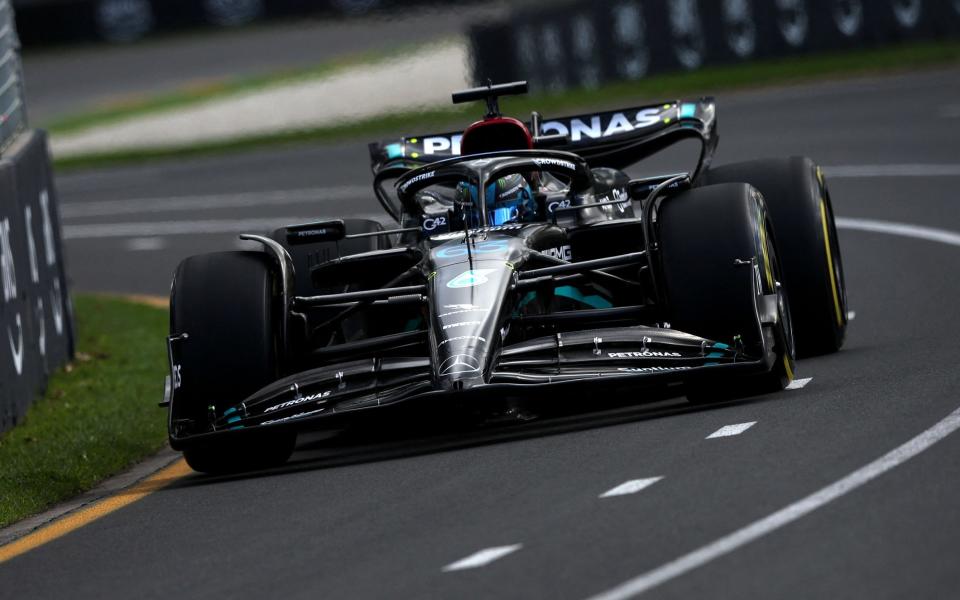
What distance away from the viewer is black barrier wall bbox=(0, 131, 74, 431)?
11812mm

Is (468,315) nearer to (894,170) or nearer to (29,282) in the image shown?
(29,282)

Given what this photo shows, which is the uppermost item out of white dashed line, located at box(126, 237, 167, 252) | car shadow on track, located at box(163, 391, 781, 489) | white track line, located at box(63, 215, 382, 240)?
car shadow on track, located at box(163, 391, 781, 489)

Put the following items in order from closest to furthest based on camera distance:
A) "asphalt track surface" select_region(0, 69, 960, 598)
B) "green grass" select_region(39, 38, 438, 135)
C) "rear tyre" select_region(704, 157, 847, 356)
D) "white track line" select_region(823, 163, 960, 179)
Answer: "asphalt track surface" select_region(0, 69, 960, 598) → "rear tyre" select_region(704, 157, 847, 356) → "white track line" select_region(823, 163, 960, 179) → "green grass" select_region(39, 38, 438, 135)

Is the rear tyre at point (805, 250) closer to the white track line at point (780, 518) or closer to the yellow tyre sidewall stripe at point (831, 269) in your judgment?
the yellow tyre sidewall stripe at point (831, 269)

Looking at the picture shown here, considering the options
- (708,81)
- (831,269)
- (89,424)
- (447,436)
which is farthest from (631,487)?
(708,81)

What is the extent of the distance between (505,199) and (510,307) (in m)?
1.43

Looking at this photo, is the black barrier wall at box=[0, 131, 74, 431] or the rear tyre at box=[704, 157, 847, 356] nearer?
the rear tyre at box=[704, 157, 847, 356]

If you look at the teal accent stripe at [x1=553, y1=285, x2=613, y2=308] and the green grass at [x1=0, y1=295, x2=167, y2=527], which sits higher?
the teal accent stripe at [x1=553, y1=285, x2=613, y2=308]

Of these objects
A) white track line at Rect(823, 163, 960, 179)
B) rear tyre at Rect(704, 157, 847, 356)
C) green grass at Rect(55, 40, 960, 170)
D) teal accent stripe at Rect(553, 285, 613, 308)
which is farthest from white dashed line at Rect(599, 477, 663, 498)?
green grass at Rect(55, 40, 960, 170)

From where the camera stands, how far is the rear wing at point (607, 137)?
12.4 m

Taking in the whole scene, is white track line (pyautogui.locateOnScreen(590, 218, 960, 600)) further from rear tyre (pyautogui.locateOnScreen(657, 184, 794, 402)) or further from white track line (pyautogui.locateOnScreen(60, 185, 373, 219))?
white track line (pyautogui.locateOnScreen(60, 185, 373, 219))

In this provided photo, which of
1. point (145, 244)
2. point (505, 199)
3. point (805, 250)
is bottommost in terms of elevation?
point (145, 244)

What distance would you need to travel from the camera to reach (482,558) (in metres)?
6.76

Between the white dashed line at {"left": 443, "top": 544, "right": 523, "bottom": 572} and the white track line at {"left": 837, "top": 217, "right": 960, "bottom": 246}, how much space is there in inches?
369
